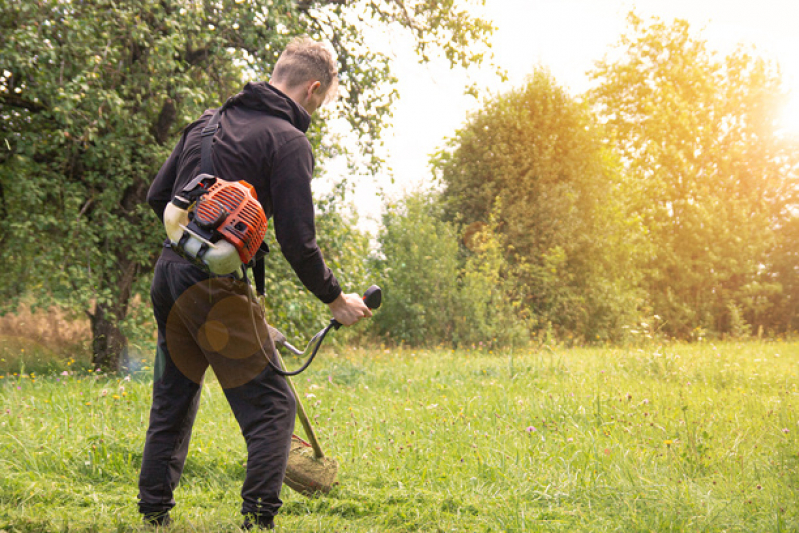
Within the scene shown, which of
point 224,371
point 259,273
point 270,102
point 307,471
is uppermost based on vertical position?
point 270,102

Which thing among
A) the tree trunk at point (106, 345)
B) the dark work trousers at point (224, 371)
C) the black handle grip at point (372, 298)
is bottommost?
the tree trunk at point (106, 345)

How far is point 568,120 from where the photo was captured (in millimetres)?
16359

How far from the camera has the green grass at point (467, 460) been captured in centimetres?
285

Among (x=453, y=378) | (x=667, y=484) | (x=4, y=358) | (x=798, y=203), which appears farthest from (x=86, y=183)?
(x=798, y=203)

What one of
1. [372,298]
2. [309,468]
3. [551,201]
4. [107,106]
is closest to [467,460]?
[309,468]

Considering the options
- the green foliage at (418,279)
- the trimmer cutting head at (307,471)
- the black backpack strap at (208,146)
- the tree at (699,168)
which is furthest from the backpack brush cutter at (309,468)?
the tree at (699,168)

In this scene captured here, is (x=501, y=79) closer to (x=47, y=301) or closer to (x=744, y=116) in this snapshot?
(x=47, y=301)

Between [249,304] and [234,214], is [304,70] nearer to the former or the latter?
[234,214]

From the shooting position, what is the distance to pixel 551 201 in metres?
15.5

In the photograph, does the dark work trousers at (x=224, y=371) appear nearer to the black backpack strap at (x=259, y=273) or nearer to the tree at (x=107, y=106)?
the black backpack strap at (x=259, y=273)

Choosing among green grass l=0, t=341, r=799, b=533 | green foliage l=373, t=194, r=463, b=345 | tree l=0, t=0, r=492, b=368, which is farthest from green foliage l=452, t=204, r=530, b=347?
green grass l=0, t=341, r=799, b=533

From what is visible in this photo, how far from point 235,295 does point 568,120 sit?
15.4 meters

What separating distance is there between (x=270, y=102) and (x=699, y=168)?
20.3 m

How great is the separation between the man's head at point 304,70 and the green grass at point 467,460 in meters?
1.94
